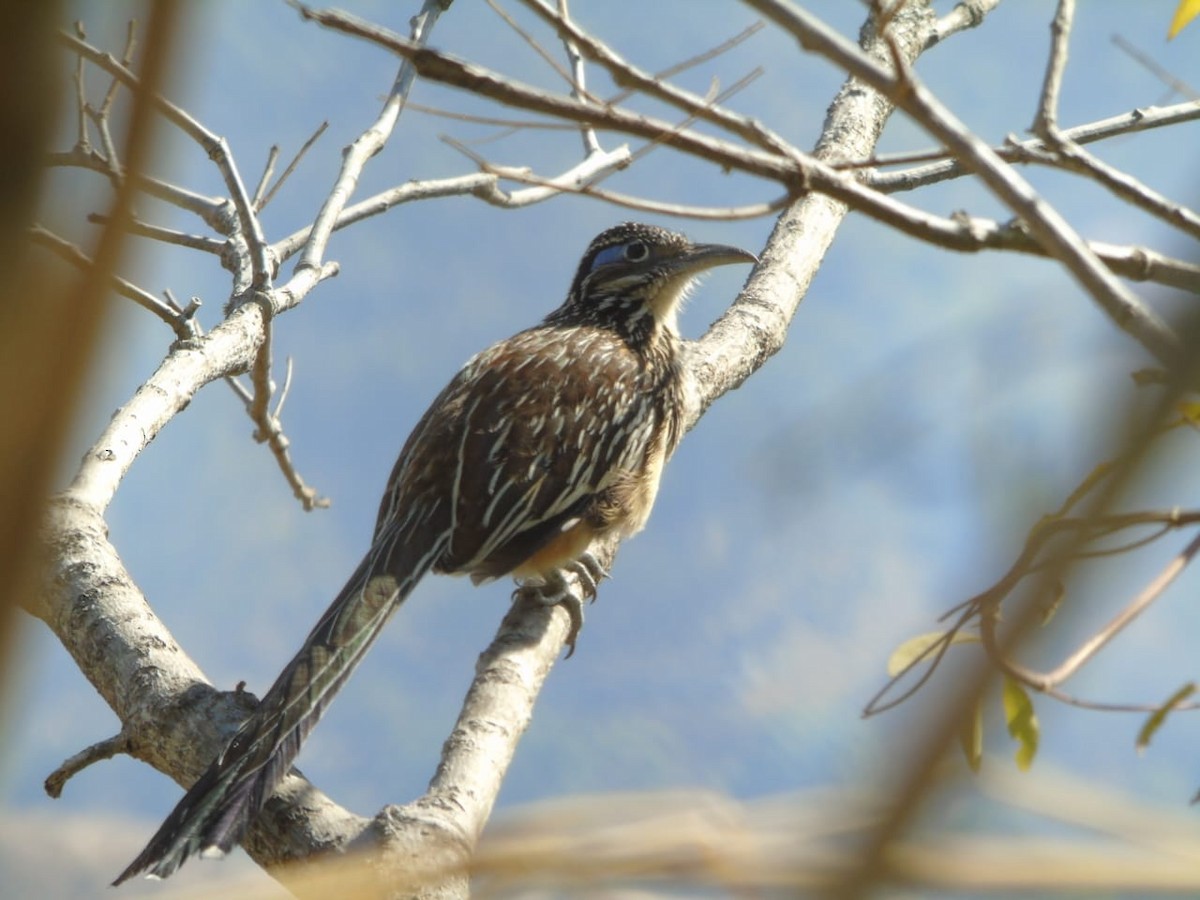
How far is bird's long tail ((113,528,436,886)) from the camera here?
2.93m

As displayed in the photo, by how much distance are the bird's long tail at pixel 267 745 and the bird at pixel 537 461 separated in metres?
0.01

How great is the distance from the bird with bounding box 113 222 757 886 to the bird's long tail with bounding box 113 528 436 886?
0.01m

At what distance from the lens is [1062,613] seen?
2.53 ft

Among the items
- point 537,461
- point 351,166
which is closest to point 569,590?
point 537,461

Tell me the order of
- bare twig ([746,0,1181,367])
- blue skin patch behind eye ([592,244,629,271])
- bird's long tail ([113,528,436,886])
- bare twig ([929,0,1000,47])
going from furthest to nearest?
1. bare twig ([929,0,1000,47])
2. blue skin patch behind eye ([592,244,629,271])
3. bird's long tail ([113,528,436,886])
4. bare twig ([746,0,1181,367])

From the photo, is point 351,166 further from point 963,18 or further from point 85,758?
point 963,18

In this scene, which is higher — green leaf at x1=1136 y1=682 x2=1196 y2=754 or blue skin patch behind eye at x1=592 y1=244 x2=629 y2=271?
blue skin patch behind eye at x1=592 y1=244 x2=629 y2=271

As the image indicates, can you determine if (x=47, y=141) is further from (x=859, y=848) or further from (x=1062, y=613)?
(x=1062, y=613)

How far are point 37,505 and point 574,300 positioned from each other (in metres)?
5.79

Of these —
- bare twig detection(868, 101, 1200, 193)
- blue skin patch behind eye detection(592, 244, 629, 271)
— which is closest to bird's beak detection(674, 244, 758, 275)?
blue skin patch behind eye detection(592, 244, 629, 271)

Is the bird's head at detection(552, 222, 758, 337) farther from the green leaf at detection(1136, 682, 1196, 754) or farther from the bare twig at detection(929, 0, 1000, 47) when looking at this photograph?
the green leaf at detection(1136, 682, 1196, 754)

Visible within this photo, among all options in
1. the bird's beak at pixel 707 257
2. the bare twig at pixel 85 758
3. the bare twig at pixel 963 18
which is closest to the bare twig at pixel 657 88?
the bare twig at pixel 85 758

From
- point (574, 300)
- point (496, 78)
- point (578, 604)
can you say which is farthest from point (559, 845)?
point (574, 300)

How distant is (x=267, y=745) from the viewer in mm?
3119
